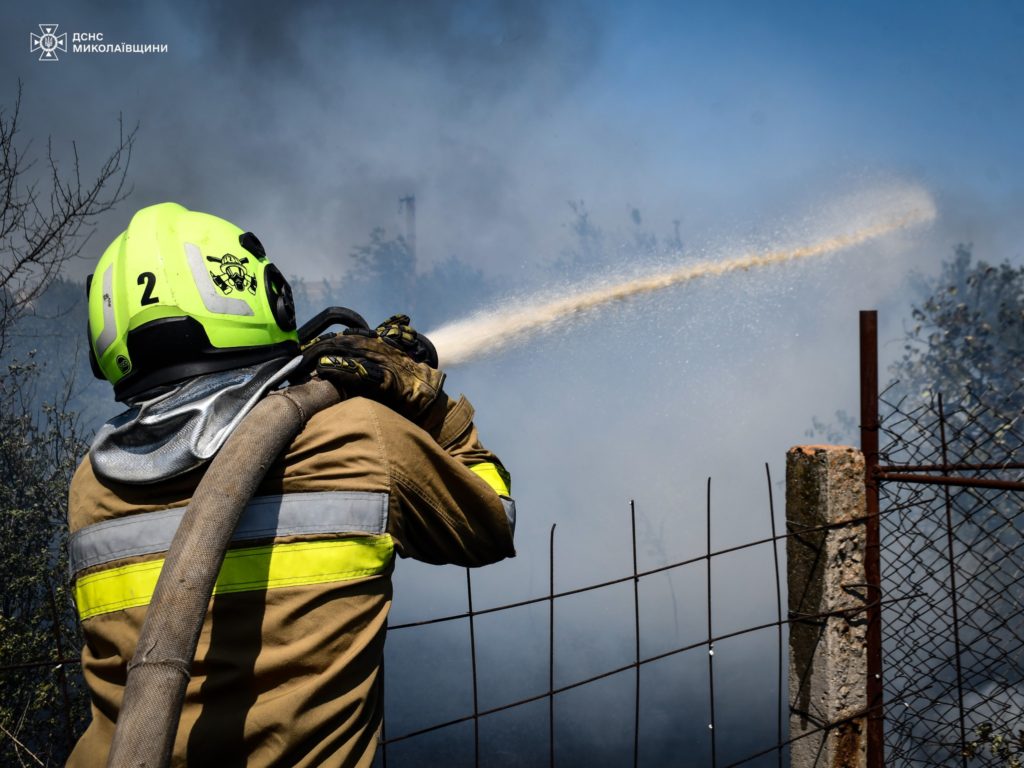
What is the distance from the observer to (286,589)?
160 centimetres

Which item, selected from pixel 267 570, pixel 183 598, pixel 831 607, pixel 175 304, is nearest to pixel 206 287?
pixel 175 304

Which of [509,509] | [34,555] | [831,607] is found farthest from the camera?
[34,555]

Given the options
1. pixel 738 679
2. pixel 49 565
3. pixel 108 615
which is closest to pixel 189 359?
pixel 108 615

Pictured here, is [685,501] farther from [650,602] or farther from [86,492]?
[86,492]

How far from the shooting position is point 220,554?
1418 millimetres

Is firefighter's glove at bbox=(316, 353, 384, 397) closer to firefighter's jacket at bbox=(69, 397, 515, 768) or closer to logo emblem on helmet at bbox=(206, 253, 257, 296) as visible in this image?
firefighter's jacket at bbox=(69, 397, 515, 768)

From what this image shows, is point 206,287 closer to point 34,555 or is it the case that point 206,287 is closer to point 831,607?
point 831,607

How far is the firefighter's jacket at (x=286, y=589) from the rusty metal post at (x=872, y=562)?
6.55 ft

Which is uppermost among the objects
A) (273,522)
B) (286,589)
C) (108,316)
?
(108,316)

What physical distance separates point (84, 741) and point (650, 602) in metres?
37.3

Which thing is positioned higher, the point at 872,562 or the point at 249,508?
the point at 249,508

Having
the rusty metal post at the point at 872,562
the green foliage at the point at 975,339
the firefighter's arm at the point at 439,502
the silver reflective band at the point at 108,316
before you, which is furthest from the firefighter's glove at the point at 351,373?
the green foliage at the point at 975,339

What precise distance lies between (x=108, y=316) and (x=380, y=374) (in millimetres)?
597

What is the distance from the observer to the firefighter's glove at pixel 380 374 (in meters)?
1.83
